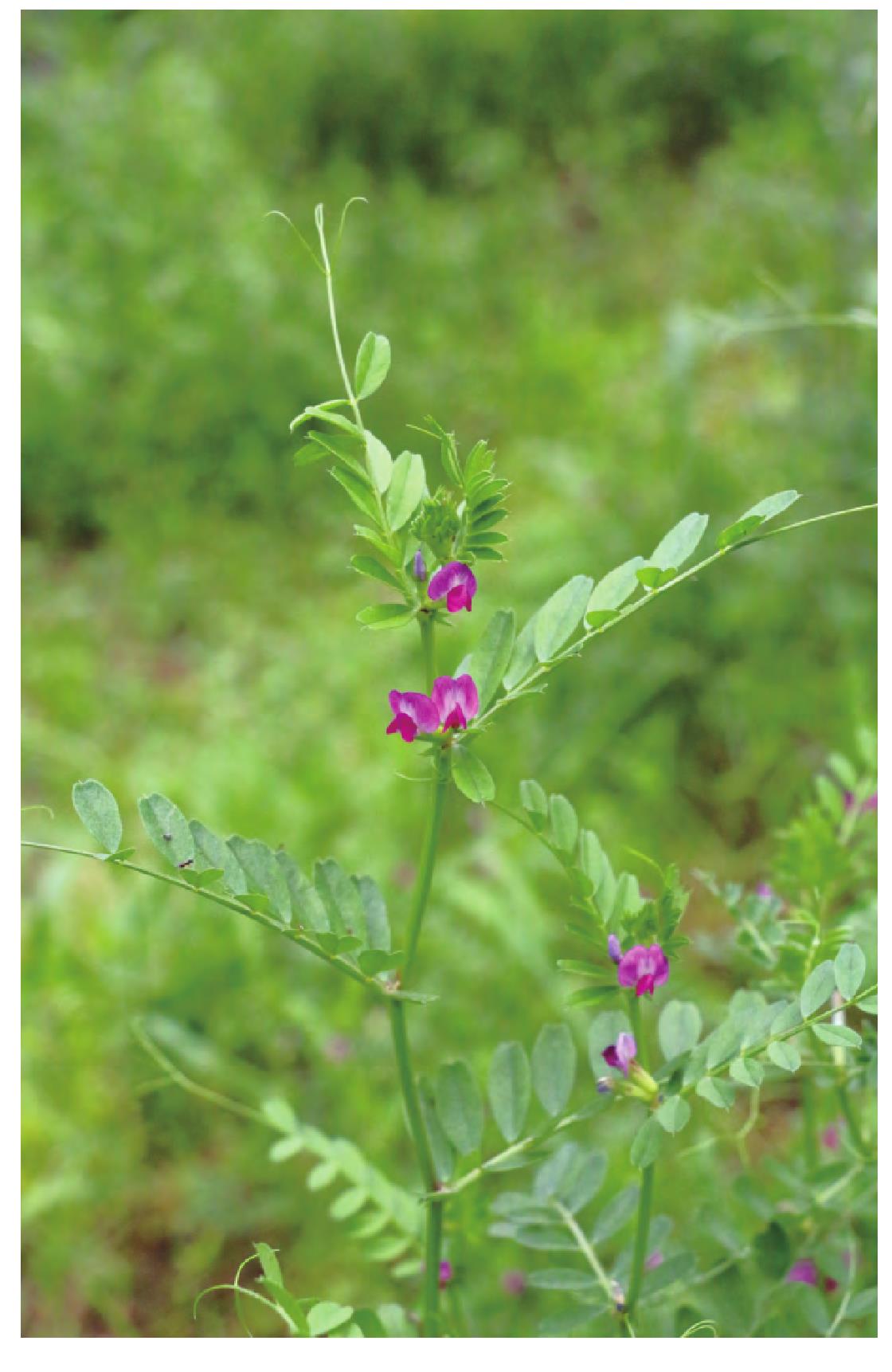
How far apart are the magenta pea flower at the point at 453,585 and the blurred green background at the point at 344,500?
65 cm

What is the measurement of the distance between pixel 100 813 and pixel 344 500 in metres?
1.80

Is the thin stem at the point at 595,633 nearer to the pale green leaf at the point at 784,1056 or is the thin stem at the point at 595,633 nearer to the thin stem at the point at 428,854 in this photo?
the thin stem at the point at 428,854

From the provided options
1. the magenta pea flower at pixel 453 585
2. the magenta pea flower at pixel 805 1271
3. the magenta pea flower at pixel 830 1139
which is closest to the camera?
the magenta pea flower at pixel 453 585

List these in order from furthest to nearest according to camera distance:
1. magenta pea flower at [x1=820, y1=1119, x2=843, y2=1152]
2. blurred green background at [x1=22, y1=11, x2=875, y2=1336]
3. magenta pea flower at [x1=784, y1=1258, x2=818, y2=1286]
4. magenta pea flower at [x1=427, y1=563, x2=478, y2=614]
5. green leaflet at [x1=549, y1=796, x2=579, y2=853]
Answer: blurred green background at [x1=22, y1=11, x2=875, y2=1336], magenta pea flower at [x1=820, y1=1119, x2=843, y2=1152], magenta pea flower at [x1=784, y1=1258, x2=818, y2=1286], green leaflet at [x1=549, y1=796, x2=579, y2=853], magenta pea flower at [x1=427, y1=563, x2=478, y2=614]

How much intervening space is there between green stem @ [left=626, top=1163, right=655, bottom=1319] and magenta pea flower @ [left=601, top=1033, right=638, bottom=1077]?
0.05m

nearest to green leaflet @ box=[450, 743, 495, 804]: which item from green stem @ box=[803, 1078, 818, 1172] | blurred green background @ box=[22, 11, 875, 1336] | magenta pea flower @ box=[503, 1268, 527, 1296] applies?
green stem @ box=[803, 1078, 818, 1172]

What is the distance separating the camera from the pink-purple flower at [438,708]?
1.98 ft

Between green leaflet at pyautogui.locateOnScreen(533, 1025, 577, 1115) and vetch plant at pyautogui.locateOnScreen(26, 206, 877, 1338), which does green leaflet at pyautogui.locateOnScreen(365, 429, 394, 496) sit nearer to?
vetch plant at pyautogui.locateOnScreen(26, 206, 877, 1338)

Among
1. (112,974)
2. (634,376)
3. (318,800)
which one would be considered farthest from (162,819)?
(634,376)

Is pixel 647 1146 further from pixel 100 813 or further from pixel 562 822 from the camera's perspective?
pixel 100 813

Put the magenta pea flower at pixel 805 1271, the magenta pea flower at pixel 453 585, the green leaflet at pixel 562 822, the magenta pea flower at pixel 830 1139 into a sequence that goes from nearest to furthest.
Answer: the magenta pea flower at pixel 453 585 → the green leaflet at pixel 562 822 → the magenta pea flower at pixel 805 1271 → the magenta pea flower at pixel 830 1139

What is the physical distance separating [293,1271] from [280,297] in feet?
6.51

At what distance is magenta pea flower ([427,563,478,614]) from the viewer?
0.58 metres

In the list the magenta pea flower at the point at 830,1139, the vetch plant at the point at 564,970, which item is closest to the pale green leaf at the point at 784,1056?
the vetch plant at the point at 564,970
